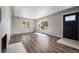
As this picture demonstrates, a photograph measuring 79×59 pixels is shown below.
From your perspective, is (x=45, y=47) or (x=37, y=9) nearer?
(x=45, y=47)

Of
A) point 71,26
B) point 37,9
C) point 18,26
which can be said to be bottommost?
point 71,26

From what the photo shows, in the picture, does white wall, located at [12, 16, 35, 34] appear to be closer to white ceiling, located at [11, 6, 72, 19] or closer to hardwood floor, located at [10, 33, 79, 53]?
white ceiling, located at [11, 6, 72, 19]

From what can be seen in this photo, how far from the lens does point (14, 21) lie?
934 cm

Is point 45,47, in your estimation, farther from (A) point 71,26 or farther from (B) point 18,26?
(B) point 18,26

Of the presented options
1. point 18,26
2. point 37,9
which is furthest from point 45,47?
point 18,26

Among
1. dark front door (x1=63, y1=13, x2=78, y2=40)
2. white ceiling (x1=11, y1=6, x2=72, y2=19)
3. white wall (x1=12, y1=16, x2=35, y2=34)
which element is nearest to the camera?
dark front door (x1=63, y1=13, x2=78, y2=40)

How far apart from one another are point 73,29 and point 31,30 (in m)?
8.44

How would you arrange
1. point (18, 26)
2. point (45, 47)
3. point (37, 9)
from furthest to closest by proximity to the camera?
point (18, 26) < point (37, 9) < point (45, 47)

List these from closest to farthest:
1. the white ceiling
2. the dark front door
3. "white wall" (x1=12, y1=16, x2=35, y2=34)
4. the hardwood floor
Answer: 1. the hardwood floor
2. the dark front door
3. the white ceiling
4. "white wall" (x1=12, y1=16, x2=35, y2=34)

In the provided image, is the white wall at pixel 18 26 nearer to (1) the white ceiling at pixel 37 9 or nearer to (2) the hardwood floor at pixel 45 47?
(1) the white ceiling at pixel 37 9

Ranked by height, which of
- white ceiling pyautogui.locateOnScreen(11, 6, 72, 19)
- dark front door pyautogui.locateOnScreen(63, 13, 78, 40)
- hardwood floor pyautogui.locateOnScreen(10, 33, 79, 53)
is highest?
white ceiling pyautogui.locateOnScreen(11, 6, 72, 19)

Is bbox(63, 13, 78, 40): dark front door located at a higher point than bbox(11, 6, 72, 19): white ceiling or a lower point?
lower

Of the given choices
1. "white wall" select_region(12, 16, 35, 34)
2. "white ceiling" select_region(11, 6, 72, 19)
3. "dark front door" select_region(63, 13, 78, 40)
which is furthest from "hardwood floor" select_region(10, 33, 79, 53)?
"white wall" select_region(12, 16, 35, 34)
